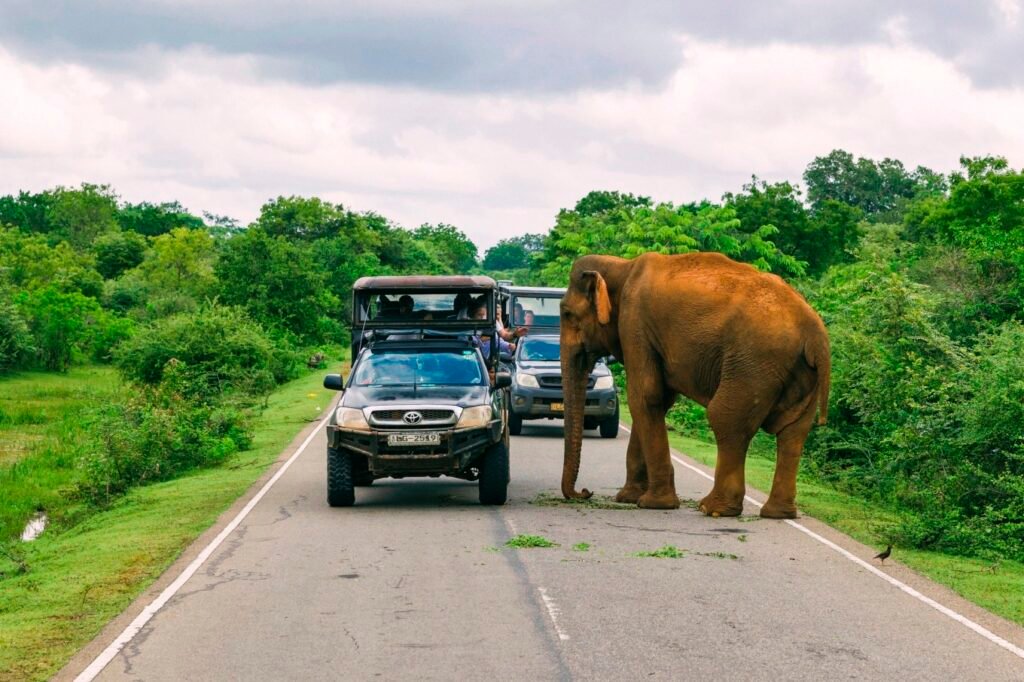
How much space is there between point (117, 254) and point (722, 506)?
82.3 metres

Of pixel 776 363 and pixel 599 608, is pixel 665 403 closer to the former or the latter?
pixel 776 363

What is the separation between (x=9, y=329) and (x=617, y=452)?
1243 inches

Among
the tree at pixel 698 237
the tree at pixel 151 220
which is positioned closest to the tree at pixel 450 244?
the tree at pixel 151 220

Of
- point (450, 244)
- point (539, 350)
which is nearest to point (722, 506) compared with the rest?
point (539, 350)

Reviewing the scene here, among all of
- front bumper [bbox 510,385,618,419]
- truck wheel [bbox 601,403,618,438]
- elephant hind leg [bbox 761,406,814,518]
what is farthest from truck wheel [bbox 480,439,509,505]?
truck wheel [bbox 601,403,618,438]

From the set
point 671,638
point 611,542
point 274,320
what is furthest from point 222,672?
point 274,320

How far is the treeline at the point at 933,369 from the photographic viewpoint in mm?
16250

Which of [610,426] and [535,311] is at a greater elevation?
[535,311]

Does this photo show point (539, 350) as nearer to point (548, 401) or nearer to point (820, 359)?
point (548, 401)

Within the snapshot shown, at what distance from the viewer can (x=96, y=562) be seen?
13547mm

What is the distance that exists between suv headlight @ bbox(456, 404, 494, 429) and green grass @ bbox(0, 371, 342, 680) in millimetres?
3051

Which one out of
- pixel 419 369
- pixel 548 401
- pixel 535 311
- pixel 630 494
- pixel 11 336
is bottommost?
pixel 11 336

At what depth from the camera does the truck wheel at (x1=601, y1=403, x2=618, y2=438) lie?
26219 millimetres

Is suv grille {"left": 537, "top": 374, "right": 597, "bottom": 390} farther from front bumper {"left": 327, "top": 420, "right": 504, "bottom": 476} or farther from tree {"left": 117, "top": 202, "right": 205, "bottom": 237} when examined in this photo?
Result: tree {"left": 117, "top": 202, "right": 205, "bottom": 237}
